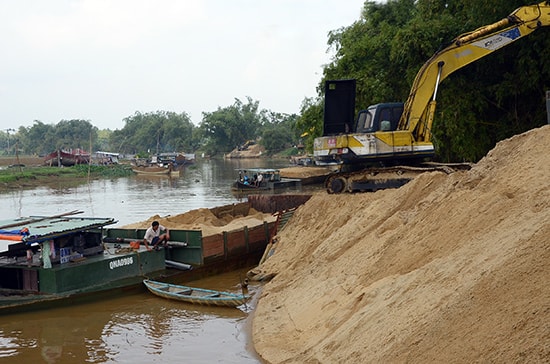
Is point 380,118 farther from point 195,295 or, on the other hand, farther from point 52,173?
point 52,173

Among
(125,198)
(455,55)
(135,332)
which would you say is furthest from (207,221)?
(125,198)

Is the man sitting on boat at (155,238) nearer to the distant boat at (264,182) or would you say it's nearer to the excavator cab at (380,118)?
the excavator cab at (380,118)

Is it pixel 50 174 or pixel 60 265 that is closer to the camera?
pixel 60 265

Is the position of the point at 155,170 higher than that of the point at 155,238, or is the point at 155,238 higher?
the point at 155,170

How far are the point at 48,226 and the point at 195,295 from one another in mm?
3668

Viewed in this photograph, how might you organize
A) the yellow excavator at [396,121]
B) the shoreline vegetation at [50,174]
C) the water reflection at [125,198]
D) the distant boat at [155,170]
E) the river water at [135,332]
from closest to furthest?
the river water at [135,332] → the yellow excavator at [396,121] → the water reflection at [125,198] → the shoreline vegetation at [50,174] → the distant boat at [155,170]

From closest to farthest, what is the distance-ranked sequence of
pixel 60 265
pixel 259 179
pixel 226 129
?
pixel 60 265
pixel 259 179
pixel 226 129

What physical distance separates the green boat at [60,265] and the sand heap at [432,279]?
3.56 metres

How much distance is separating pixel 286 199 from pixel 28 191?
3831cm

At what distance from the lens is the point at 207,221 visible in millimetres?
19125

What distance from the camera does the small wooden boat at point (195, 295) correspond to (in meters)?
13.1

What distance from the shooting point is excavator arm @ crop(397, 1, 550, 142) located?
58.4ft

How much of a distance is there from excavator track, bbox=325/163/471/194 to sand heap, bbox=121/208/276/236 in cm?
252

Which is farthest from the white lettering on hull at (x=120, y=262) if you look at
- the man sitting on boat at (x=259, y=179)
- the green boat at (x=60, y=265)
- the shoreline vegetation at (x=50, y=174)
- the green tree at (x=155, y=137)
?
the green tree at (x=155, y=137)
